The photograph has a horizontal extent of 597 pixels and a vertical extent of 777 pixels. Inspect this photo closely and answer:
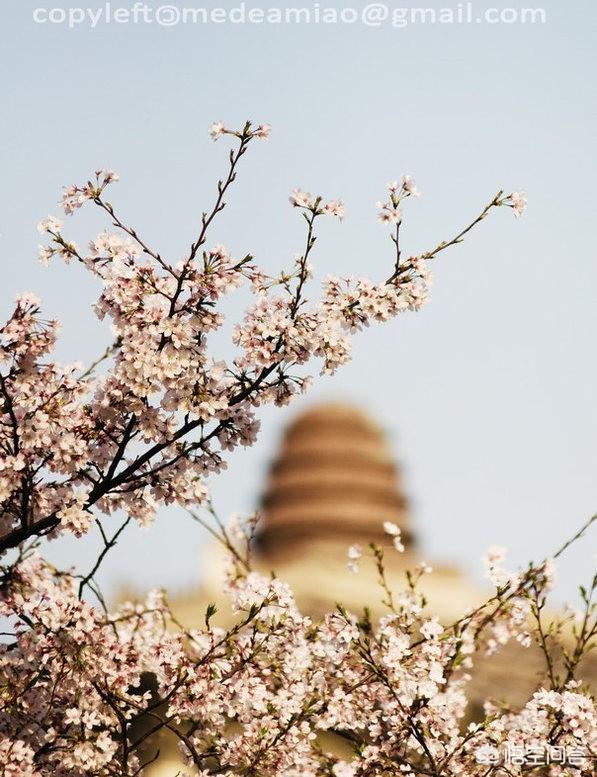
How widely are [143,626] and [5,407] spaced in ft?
8.51

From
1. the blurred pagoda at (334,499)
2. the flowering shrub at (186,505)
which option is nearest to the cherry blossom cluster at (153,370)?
the flowering shrub at (186,505)

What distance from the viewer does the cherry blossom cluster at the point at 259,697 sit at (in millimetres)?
4816

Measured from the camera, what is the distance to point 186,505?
16.4 ft

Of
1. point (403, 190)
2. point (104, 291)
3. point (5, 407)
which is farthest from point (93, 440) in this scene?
point (403, 190)

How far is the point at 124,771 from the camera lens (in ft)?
15.8

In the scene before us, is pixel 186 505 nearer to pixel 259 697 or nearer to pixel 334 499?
pixel 259 697

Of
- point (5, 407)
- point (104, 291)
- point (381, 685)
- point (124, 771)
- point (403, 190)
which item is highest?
point (403, 190)

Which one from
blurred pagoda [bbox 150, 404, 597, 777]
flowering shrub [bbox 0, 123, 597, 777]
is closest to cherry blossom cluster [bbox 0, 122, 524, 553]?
flowering shrub [bbox 0, 123, 597, 777]

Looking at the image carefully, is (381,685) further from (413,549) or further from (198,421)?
(413,549)

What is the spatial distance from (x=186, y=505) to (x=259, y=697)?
1.04 m

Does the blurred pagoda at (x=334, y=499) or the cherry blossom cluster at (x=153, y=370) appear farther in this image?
the blurred pagoda at (x=334, y=499)

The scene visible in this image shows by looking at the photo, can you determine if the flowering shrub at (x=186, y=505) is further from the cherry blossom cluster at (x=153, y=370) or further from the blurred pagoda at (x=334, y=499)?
the blurred pagoda at (x=334, y=499)

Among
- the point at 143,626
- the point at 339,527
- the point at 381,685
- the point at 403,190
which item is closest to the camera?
the point at 403,190

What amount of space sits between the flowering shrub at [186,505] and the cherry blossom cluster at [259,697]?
0.01m
